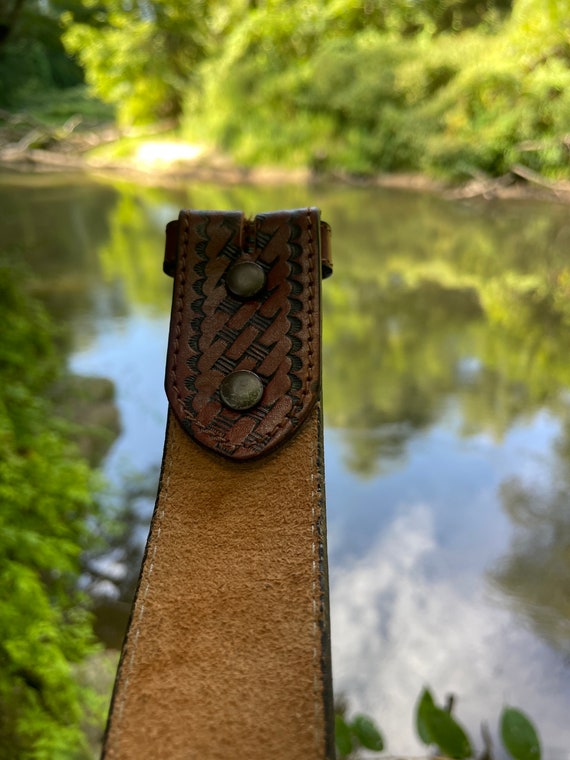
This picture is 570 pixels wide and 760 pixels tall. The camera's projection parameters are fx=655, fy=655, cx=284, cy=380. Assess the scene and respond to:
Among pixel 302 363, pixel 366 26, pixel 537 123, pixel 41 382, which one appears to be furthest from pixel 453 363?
pixel 366 26

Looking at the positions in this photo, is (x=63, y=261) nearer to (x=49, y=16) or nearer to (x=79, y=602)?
(x=49, y=16)

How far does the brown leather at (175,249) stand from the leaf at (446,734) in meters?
0.84

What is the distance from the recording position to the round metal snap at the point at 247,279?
33 centimetres

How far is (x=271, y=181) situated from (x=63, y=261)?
9.17ft

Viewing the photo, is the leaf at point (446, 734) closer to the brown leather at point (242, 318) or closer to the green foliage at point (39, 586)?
the green foliage at point (39, 586)

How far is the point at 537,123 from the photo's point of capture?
5.56 metres

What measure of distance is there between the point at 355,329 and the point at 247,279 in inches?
124

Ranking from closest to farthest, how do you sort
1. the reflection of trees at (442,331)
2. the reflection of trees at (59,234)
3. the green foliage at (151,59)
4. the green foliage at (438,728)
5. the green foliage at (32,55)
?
the green foliage at (438,728) → the green foliage at (32,55) → the reflection of trees at (442,331) → the reflection of trees at (59,234) → the green foliage at (151,59)

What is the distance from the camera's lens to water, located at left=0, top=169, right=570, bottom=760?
64.2 inches

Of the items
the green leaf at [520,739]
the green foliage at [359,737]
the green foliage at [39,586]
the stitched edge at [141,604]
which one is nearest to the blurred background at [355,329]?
the green foliage at [39,586]

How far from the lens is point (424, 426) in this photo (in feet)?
8.71

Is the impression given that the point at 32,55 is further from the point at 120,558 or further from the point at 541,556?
the point at 541,556

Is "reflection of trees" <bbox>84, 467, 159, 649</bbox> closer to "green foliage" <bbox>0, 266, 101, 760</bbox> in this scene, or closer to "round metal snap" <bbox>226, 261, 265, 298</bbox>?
"green foliage" <bbox>0, 266, 101, 760</bbox>

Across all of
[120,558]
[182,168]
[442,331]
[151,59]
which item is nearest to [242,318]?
[120,558]
